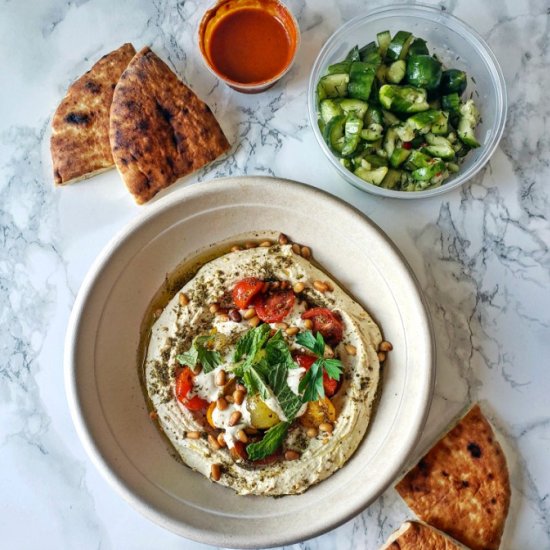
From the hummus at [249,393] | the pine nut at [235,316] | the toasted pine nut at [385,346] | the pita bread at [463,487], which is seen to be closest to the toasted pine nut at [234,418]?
the hummus at [249,393]

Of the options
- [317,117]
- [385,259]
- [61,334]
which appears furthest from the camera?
[61,334]

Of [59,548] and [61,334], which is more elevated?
[61,334]

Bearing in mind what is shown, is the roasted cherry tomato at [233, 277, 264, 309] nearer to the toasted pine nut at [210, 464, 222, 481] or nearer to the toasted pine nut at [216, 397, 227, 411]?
the toasted pine nut at [216, 397, 227, 411]

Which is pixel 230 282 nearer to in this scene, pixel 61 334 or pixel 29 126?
pixel 61 334

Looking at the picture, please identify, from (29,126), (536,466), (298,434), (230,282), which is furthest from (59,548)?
(536,466)

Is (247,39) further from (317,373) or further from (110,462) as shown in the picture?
(110,462)

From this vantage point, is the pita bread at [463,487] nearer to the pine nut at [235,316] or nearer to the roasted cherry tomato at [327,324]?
the roasted cherry tomato at [327,324]

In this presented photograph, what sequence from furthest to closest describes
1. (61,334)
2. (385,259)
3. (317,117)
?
1. (61,334)
2. (317,117)
3. (385,259)

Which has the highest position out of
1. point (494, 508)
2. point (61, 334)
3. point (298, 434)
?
point (61, 334)
